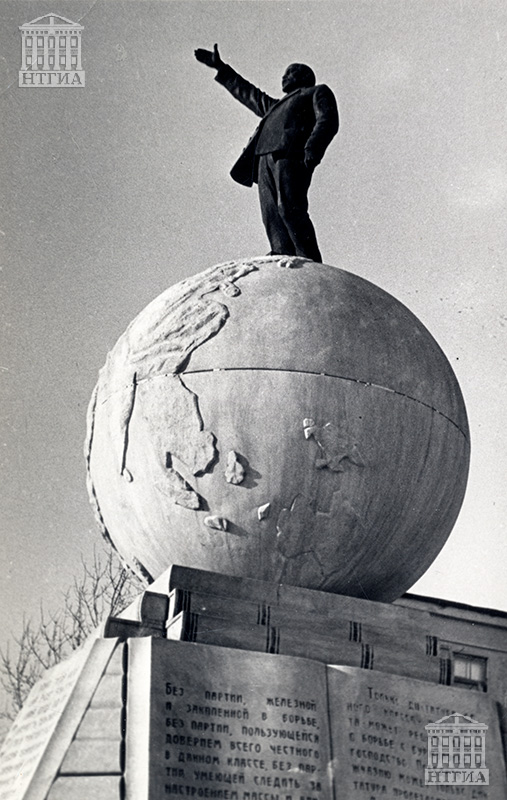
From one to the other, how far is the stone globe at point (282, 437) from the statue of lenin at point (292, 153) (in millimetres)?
1210

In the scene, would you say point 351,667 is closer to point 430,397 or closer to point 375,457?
point 375,457

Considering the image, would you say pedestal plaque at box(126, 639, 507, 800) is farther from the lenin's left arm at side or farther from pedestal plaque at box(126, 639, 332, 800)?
the lenin's left arm at side

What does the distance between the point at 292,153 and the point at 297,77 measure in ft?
2.44

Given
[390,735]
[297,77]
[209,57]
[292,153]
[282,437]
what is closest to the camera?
[390,735]

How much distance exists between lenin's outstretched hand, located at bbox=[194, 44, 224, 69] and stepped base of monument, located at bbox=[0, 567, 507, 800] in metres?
5.19

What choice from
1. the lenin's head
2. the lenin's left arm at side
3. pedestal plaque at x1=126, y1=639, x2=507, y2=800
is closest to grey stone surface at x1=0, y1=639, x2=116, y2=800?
pedestal plaque at x1=126, y1=639, x2=507, y2=800

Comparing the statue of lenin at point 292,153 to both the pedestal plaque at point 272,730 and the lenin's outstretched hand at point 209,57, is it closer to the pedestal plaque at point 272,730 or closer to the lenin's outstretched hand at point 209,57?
the lenin's outstretched hand at point 209,57

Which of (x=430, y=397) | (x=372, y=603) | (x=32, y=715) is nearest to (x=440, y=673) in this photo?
(x=372, y=603)

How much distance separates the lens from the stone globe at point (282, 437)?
315 inches

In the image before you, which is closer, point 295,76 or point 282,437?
point 282,437

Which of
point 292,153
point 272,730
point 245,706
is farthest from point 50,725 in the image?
point 292,153

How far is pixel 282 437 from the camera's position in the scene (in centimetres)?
797

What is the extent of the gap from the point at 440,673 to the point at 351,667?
78 cm

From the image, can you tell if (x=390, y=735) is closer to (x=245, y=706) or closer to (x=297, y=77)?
(x=245, y=706)
